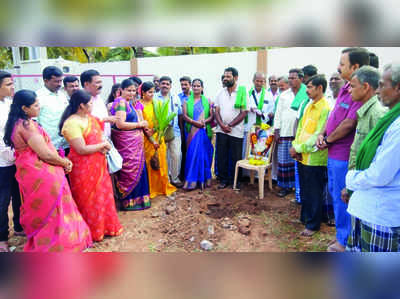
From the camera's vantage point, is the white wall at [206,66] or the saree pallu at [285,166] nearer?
the saree pallu at [285,166]

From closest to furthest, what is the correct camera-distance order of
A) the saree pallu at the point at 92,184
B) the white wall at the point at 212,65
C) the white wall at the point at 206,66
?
1. the saree pallu at the point at 92,184
2. the white wall at the point at 212,65
3. the white wall at the point at 206,66

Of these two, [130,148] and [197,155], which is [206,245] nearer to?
[130,148]

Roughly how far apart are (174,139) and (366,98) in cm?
307

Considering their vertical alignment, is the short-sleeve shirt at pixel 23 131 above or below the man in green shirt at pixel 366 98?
below

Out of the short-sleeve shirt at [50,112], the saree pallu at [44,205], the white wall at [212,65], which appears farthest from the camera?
the white wall at [212,65]

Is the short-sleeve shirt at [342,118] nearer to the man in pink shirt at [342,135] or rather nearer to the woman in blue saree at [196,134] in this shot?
the man in pink shirt at [342,135]

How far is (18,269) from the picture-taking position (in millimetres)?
850

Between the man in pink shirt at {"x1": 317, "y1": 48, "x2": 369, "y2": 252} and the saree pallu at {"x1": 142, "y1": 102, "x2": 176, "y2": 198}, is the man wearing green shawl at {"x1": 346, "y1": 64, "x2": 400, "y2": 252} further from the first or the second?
the saree pallu at {"x1": 142, "y1": 102, "x2": 176, "y2": 198}

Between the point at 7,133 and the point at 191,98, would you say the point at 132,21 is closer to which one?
the point at 7,133

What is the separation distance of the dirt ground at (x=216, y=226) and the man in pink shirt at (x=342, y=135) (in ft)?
1.60

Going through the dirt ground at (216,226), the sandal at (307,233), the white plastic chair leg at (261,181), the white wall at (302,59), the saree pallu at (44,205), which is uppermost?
the white wall at (302,59)

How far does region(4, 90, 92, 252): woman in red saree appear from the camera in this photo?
2.46 meters

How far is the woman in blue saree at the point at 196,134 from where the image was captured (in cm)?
471

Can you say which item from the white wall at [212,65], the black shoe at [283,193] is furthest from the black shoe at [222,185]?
the white wall at [212,65]
